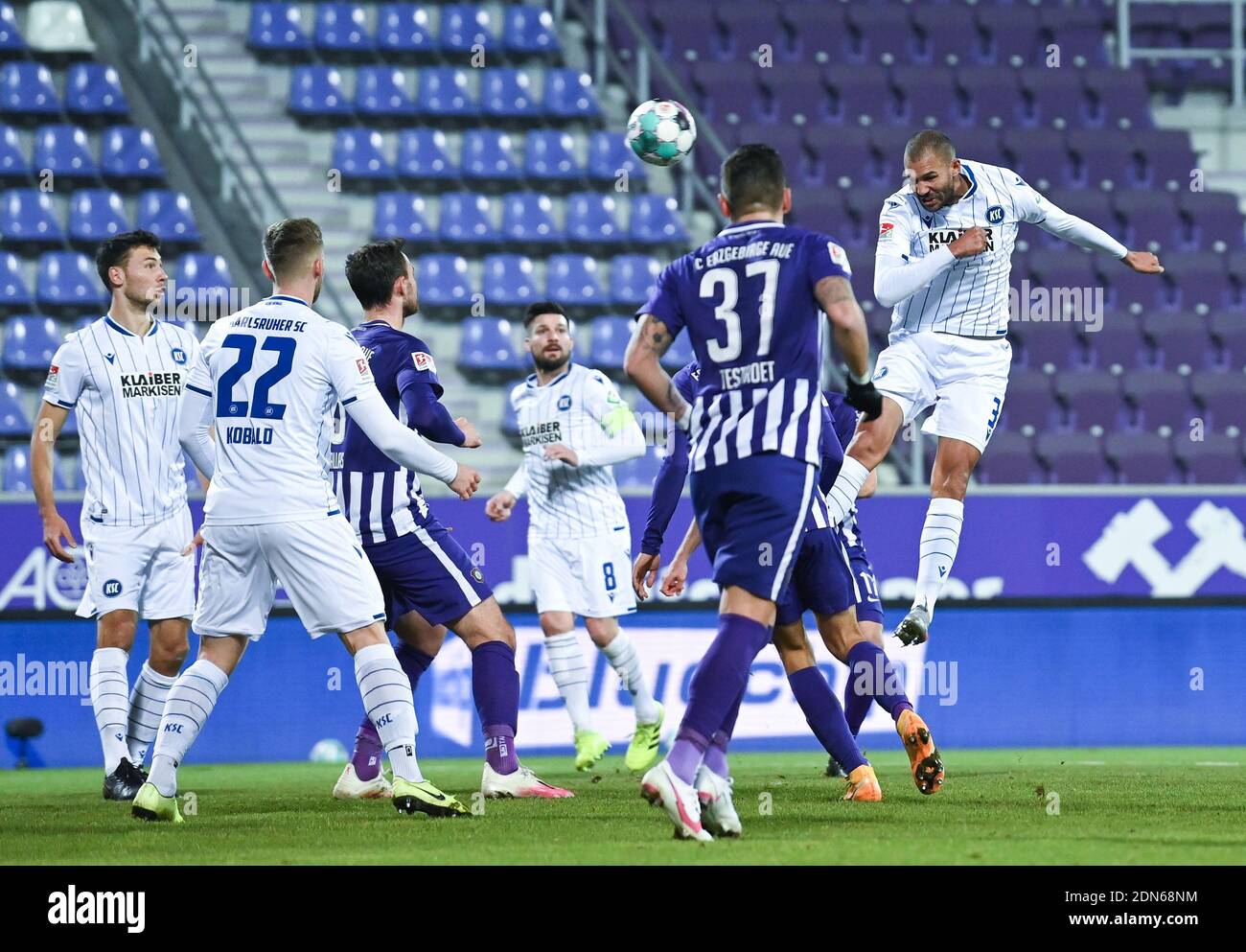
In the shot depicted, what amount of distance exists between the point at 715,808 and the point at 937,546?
263 cm

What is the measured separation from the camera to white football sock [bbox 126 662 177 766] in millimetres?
8008

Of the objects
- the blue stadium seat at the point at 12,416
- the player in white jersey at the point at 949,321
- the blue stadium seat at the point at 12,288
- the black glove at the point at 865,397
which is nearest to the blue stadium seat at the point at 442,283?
the blue stadium seat at the point at 12,288

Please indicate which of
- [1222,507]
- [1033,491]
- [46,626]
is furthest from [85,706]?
[1222,507]

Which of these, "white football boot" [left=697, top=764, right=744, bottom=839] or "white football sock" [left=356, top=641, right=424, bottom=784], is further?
"white football sock" [left=356, top=641, right=424, bottom=784]

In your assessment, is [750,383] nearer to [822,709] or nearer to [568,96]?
[822,709]

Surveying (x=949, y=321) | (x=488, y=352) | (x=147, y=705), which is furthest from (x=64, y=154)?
(x=949, y=321)

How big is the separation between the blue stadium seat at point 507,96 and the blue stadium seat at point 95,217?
138 inches

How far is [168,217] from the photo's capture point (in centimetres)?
1498

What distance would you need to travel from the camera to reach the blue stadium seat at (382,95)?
53.7ft

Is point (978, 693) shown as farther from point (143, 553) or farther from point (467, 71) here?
point (467, 71)

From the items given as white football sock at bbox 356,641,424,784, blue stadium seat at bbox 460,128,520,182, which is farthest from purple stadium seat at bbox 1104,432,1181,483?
white football sock at bbox 356,641,424,784

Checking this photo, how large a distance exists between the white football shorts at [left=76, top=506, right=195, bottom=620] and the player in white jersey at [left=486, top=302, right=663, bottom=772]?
2111 mm

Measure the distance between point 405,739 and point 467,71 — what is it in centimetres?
1148

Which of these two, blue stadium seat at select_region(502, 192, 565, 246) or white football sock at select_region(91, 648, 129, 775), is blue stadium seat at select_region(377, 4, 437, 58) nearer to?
blue stadium seat at select_region(502, 192, 565, 246)
